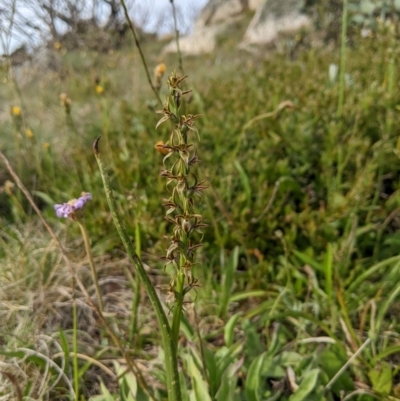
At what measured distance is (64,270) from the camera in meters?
1.76

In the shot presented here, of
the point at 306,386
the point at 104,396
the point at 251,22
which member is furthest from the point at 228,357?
the point at 251,22

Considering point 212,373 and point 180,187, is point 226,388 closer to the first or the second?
point 212,373

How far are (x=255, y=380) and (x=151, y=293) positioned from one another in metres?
0.63

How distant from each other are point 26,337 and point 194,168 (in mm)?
1115

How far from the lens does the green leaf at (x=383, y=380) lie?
3.71 feet

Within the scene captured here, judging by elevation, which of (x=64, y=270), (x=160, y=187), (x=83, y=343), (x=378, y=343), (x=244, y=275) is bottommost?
(x=378, y=343)

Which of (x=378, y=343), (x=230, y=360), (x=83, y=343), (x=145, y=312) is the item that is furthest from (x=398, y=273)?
(x=83, y=343)

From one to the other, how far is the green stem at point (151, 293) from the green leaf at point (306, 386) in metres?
0.47

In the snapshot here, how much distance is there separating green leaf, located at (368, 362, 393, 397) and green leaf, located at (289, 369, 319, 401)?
0.17 meters

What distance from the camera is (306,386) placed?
3.61 ft

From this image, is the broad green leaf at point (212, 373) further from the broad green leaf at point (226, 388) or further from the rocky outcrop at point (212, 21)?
the rocky outcrop at point (212, 21)

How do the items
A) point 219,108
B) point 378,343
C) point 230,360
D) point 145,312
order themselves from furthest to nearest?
1. point 219,108
2. point 145,312
3. point 378,343
4. point 230,360

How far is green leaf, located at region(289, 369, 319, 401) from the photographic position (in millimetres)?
1088

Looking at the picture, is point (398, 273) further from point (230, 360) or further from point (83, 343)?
point (83, 343)
